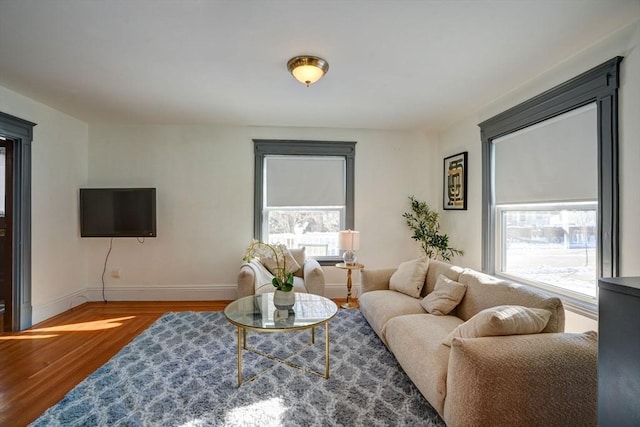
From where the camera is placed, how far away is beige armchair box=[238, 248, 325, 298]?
3.30 metres

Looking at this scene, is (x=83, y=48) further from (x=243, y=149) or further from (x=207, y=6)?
(x=243, y=149)

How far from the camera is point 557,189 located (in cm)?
264

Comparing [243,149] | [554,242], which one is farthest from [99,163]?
[554,242]

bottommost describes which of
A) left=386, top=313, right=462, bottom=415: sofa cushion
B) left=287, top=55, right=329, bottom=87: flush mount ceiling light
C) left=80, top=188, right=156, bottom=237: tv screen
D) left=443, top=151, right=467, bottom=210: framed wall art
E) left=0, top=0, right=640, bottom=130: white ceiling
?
left=386, top=313, right=462, bottom=415: sofa cushion

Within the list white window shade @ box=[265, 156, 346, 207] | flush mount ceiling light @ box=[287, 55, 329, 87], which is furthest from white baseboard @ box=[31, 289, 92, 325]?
flush mount ceiling light @ box=[287, 55, 329, 87]

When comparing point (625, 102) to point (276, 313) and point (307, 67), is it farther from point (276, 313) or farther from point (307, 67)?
point (276, 313)

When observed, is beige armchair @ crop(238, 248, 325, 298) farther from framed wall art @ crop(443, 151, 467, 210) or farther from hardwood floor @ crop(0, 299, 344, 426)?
framed wall art @ crop(443, 151, 467, 210)

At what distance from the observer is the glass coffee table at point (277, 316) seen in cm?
218

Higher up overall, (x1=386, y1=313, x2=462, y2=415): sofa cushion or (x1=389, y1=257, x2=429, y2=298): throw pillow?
(x1=389, y1=257, x2=429, y2=298): throw pillow

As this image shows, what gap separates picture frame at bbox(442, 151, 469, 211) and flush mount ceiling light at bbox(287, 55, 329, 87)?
7.79ft

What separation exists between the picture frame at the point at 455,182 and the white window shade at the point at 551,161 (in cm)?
51

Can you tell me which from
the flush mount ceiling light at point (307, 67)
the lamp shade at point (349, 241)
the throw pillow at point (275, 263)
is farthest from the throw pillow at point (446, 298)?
the flush mount ceiling light at point (307, 67)

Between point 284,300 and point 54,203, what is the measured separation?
3.35m

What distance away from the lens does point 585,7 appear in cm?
185
